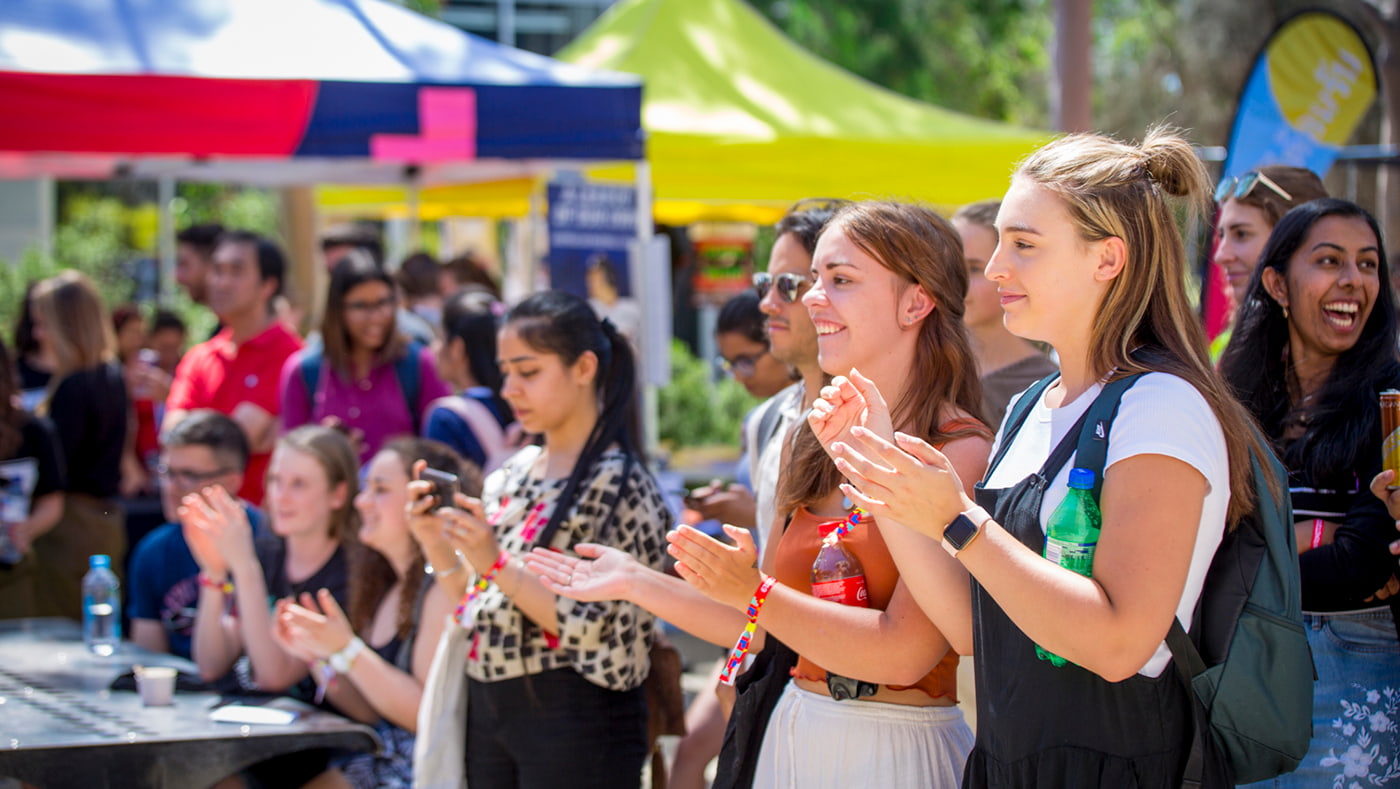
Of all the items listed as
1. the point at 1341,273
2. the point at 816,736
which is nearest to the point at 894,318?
the point at 816,736

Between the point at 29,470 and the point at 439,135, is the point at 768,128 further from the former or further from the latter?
the point at 29,470

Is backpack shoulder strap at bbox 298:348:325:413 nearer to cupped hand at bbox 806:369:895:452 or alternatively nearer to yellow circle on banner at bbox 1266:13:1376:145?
cupped hand at bbox 806:369:895:452

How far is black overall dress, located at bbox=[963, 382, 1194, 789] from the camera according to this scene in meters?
1.78

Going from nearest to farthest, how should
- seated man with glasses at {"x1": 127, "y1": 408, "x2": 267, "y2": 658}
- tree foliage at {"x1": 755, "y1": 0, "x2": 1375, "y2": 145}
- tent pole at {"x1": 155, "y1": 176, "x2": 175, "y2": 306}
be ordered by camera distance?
seated man with glasses at {"x1": 127, "y1": 408, "x2": 267, "y2": 658}
tent pole at {"x1": 155, "y1": 176, "x2": 175, "y2": 306}
tree foliage at {"x1": 755, "y1": 0, "x2": 1375, "y2": 145}

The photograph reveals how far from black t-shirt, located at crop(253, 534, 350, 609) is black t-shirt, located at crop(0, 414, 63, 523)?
49.1 inches

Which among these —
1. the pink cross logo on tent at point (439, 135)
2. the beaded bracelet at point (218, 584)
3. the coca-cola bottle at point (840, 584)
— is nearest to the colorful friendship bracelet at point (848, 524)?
the coca-cola bottle at point (840, 584)

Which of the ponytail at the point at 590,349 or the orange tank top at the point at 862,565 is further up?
the ponytail at the point at 590,349

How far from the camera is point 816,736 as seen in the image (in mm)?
2268

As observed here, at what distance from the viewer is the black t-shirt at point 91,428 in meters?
5.41

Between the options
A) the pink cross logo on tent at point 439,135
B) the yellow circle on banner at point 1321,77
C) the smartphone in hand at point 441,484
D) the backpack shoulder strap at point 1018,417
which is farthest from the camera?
the yellow circle on banner at point 1321,77

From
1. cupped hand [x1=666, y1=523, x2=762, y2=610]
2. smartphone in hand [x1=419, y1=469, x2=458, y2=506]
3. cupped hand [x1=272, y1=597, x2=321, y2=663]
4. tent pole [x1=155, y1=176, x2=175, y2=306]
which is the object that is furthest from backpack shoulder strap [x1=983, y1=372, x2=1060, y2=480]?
tent pole [x1=155, y1=176, x2=175, y2=306]

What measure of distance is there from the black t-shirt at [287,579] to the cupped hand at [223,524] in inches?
8.6

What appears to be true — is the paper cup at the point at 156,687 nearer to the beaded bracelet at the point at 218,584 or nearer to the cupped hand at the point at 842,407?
the beaded bracelet at the point at 218,584

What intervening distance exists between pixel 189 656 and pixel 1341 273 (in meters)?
3.77
